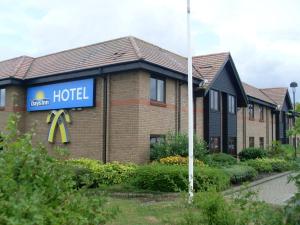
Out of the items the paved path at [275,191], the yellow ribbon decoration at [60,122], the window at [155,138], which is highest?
the yellow ribbon decoration at [60,122]

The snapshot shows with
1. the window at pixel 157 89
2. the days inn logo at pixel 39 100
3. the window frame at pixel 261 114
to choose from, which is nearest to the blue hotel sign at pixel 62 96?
the days inn logo at pixel 39 100

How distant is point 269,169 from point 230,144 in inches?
184

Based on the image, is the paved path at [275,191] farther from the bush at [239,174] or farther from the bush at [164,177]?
the bush at [164,177]

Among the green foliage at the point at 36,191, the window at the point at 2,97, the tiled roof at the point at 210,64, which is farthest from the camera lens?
the tiled roof at the point at 210,64

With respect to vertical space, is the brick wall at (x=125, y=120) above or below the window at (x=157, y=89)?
below

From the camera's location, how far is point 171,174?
46.7 feet

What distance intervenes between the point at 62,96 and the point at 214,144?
32.2 feet

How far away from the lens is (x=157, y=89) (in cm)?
1970

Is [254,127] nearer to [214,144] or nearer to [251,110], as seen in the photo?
[251,110]

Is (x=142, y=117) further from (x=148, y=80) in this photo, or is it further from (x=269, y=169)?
(x=269, y=169)

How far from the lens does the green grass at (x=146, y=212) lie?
900 cm

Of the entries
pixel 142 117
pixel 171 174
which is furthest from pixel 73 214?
pixel 142 117

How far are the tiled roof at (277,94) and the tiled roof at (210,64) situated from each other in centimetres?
1810

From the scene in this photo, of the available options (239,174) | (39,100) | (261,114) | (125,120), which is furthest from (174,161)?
(261,114)
